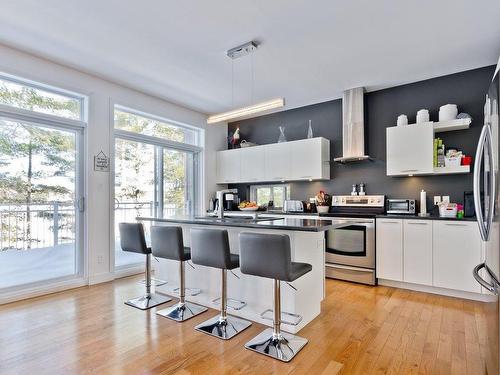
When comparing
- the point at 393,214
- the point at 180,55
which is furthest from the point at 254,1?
the point at 393,214

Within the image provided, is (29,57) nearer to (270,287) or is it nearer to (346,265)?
(270,287)

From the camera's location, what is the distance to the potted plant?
4.69 metres

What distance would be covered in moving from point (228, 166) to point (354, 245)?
2902 millimetres

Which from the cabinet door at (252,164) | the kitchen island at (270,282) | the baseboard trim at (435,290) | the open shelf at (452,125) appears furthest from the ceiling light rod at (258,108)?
the baseboard trim at (435,290)

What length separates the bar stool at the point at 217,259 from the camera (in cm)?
243

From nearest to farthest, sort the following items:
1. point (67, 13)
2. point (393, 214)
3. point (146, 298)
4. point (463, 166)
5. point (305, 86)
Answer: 1. point (67, 13)
2. point (146, 298)
3. point (463, 166)
4. point (393, 214)
5. point (305, 86)

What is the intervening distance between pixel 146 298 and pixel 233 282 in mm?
1095

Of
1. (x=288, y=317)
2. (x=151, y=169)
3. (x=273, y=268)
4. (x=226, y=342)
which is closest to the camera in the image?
(x=273, y=268)

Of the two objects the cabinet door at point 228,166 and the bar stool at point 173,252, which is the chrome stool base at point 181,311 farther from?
the cabinet door at point 228,166

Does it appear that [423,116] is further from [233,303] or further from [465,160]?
[233,303]

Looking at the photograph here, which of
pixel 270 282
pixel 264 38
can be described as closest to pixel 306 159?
pixel 264 38

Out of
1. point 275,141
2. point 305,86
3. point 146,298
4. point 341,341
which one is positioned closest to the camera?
point 341,341

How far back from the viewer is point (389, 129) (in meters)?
4.03

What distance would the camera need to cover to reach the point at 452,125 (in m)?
3.62
